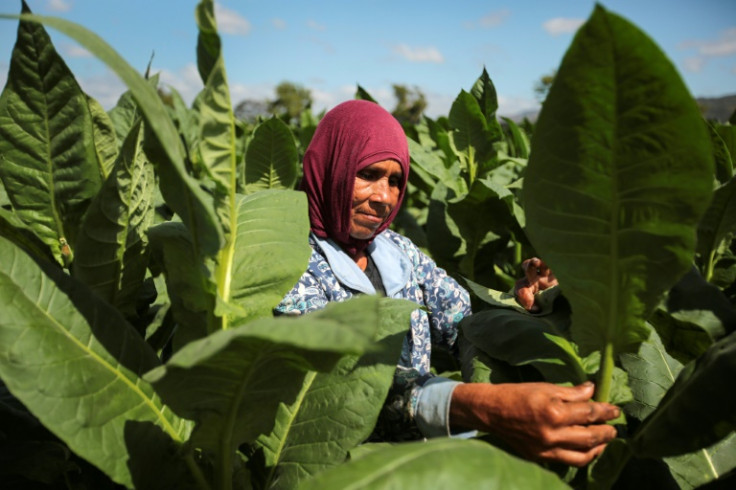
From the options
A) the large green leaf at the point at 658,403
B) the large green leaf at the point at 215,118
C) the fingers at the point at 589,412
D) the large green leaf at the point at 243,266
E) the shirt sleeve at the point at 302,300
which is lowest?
the large green leaf at the point at 658,403

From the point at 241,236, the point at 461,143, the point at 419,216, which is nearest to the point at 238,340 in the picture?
the point at 241,236

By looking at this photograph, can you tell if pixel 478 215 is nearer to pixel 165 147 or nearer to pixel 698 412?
pixel 698 412

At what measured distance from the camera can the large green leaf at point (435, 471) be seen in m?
0.75

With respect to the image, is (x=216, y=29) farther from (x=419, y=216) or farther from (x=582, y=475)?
(x=419, y=216)

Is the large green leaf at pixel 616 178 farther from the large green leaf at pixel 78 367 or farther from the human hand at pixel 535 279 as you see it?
the large green leaf at pixel 78 367

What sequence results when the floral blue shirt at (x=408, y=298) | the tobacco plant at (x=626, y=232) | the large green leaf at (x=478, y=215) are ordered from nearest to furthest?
the tobacco plant at (x=626, y=232) < the floral blue shirt at (x=408, y=298) < the large green leaf at (x=478, y=215)

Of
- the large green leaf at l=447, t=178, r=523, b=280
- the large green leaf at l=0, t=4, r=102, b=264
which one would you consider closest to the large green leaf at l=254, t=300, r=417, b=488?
the large green leaf at l=0, t=4, r=102, b=264

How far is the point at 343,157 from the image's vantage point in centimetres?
215

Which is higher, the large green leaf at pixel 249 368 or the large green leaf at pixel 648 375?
the large green leaf at pixel 249 368

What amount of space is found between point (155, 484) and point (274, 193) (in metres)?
0.63

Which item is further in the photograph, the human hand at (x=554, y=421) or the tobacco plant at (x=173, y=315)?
the human hand at (x=554, y=421)

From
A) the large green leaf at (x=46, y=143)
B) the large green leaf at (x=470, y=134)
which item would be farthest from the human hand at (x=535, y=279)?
the large green leaf at (x=470, y=134)

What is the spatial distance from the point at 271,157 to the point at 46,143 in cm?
134

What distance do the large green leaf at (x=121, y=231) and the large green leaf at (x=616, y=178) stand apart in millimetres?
764
